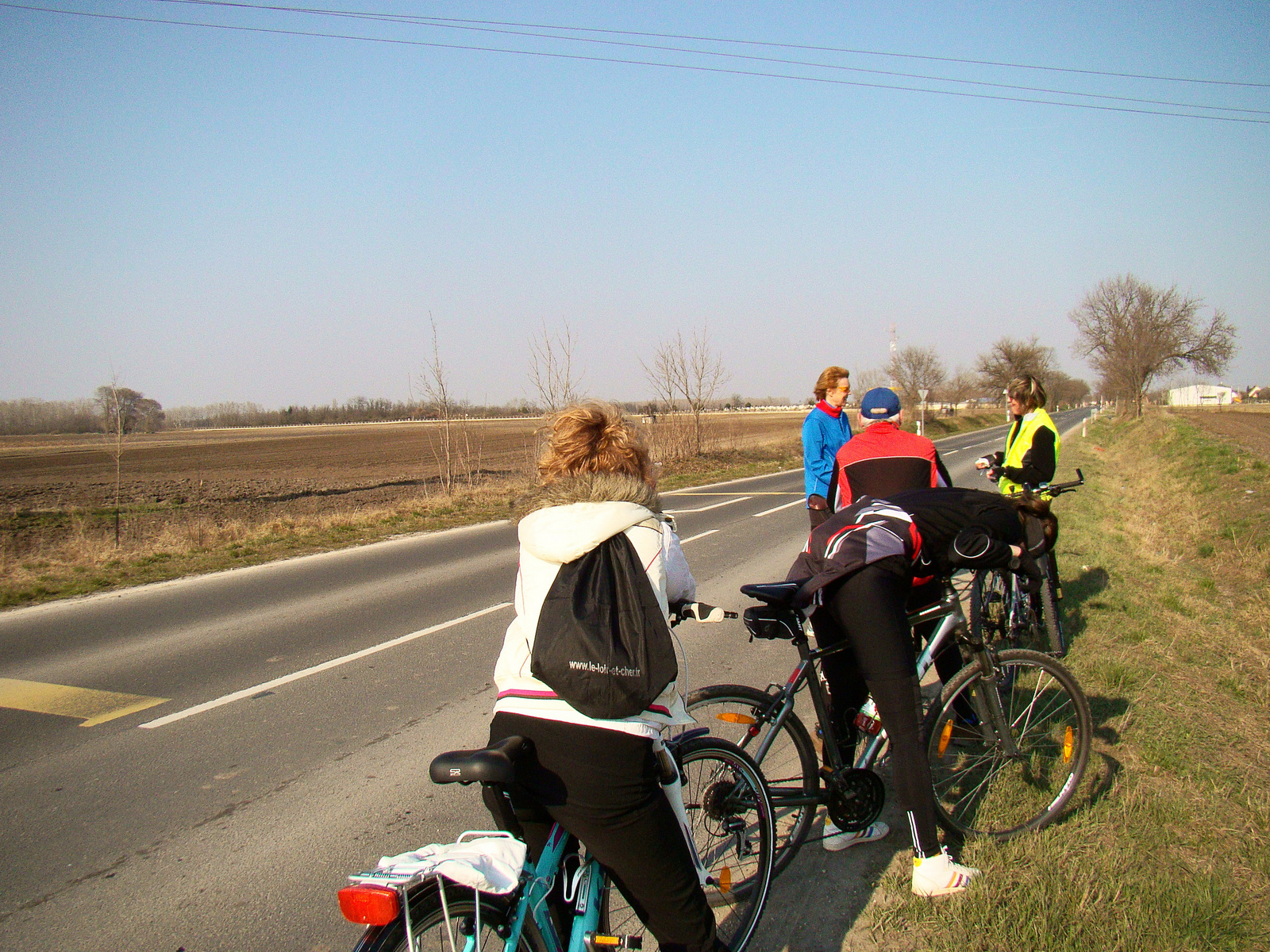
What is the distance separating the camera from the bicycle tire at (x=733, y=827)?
8.57 feet

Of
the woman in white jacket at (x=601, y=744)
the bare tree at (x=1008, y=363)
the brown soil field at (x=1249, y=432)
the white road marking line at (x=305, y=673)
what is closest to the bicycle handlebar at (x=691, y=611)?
the woman in white jacket at (x=601, y=744)

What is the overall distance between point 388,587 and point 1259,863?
7928mm

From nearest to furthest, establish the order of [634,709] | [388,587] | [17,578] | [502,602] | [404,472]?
[634,709] → [502,602] → [388,587] → [17,578] → [404,472]

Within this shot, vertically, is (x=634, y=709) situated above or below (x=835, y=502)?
below

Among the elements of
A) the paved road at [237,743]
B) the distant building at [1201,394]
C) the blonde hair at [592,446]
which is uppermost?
the distant building at [1201,394]

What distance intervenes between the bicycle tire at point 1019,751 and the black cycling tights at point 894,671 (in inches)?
10.9

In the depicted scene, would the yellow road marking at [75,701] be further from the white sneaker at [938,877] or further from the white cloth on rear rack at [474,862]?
the white sneaker at [938,877]

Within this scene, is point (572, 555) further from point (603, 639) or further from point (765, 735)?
point (765, 735)

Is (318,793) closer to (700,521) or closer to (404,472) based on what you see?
(700,521)

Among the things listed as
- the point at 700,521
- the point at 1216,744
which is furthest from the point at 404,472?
the point at 1216,744

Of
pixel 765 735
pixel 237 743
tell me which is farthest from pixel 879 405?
pixel 237 743

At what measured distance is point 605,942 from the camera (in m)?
1.97

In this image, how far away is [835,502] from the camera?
4.18 m

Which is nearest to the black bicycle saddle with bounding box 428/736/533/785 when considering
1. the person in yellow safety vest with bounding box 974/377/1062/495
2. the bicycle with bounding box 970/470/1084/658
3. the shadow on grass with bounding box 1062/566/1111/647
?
the bicycle with bounding box 970/470/1084/658
